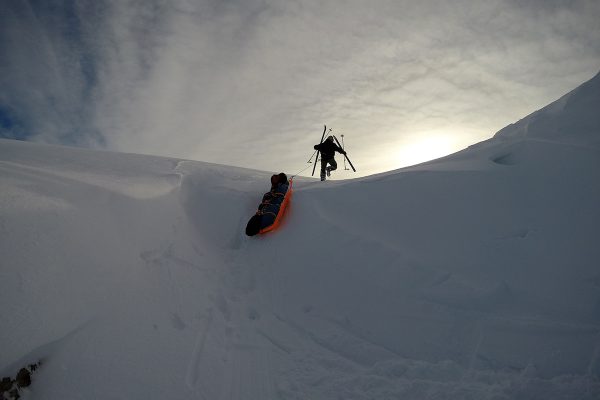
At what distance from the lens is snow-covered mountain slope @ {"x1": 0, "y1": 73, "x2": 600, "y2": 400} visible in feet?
8.38

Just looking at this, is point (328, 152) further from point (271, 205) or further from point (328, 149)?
point (271, 205)

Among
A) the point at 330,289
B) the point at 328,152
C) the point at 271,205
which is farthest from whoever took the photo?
the point at 328,152

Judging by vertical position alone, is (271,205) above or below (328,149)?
below

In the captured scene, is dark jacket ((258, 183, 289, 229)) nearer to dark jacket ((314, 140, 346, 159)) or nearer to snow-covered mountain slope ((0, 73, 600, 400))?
snow-covered mountain slope ((0, 73, 600, 400))

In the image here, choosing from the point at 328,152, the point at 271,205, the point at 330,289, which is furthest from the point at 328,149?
the point at 330,289

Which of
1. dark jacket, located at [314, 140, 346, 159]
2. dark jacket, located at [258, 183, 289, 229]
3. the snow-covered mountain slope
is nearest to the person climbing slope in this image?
dark jacket, located at [314, 140, 346, 159]

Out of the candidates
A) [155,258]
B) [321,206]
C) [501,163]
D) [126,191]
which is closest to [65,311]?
[155,258]

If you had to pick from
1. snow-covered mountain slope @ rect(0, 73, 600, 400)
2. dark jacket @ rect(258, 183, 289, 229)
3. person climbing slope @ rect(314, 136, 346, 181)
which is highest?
person climbing slope @ rect(314, 136, 346, 181)

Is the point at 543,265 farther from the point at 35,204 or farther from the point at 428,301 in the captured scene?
the point at 35,204

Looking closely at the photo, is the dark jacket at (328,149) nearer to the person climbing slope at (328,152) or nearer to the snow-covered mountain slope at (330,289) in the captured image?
the person climbing slope at (328,152)

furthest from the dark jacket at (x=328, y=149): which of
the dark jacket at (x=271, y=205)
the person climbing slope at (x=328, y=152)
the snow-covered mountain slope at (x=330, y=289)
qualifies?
the snow-covered mountain slope at (x=330, y=289)

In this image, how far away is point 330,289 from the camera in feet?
13.4

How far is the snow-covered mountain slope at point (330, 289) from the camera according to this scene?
2.55 metres

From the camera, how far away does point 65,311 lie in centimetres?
279
